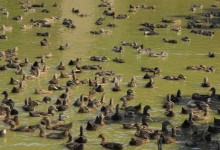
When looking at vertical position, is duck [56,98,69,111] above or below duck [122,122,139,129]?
above

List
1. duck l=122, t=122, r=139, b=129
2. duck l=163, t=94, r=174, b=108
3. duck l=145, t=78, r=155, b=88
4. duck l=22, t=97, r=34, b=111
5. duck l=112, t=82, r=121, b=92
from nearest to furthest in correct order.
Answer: duck l=122, t=122, r=139, b=129, duck l=22, t=97, r=34, b=111, duck l=163, t=94, r=174, b=108, duck l=112, t=82, r=121, b=92, duck l=145, t=78, r=155, b=88

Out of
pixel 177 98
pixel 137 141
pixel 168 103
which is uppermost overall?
pixel 177 98

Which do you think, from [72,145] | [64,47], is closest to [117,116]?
[72,145]

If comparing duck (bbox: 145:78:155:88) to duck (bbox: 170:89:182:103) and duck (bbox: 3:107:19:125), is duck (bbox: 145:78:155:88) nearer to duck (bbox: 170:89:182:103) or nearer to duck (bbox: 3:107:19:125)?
duck (bbox: 170:89:182:103)

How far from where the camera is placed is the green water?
2531 centimetres

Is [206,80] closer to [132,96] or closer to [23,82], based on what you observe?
[132,96]

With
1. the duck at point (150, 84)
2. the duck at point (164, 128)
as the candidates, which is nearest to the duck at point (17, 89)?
the duck at point (150, 84)

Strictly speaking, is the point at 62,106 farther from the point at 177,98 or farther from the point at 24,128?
the point at 177,98

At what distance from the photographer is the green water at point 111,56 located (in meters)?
25.3

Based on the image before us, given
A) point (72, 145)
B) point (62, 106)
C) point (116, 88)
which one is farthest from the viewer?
point (116, 88)

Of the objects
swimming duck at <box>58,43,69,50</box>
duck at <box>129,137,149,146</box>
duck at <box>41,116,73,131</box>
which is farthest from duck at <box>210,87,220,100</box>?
swimming duck at <box>58,43,69,50</box>

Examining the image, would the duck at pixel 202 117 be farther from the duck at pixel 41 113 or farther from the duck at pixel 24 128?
the duck at pixel 24 128

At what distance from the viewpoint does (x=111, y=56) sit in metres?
41.8

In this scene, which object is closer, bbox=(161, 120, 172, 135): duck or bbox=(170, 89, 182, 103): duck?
bbox=(161, 120, 172, 135): duck
